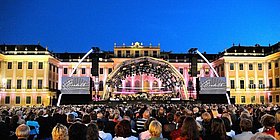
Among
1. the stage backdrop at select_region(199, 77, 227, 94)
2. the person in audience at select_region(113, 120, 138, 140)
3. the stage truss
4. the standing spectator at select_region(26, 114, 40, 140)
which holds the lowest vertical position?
the standing spectator at select_region(26, 114, 40, 140)

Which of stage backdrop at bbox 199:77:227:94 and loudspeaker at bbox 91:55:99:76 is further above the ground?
loudspeaker at bbox 91:55:99:76

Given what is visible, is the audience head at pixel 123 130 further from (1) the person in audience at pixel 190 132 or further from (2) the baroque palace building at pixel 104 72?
(2) the baroque palace building at pixel 104 72

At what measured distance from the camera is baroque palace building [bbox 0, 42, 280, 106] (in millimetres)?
65750

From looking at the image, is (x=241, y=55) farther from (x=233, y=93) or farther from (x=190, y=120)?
(x=190, y=120)

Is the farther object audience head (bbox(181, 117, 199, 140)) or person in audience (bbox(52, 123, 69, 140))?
audience head (bbox(181, 117, 199, 140))

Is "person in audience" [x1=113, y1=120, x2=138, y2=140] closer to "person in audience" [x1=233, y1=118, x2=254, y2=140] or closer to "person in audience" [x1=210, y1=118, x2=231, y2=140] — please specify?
"person in audience" [x1=210, y1=118, x2=231, y2=140]

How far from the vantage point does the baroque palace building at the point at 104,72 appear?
216ft

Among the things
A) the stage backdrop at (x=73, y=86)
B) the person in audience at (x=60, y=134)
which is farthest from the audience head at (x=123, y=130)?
the stage backdrop at (x=73, y=86)

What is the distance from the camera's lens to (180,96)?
138ft

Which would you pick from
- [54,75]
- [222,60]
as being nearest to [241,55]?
[222,60]

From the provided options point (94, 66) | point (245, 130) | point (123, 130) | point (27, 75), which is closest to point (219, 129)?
point (245, 130)

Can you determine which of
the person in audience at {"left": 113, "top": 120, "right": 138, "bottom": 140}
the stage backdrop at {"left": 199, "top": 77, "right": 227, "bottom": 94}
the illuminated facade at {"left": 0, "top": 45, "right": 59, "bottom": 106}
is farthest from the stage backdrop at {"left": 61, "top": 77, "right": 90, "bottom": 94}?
the illuminated facade at {"left": 0, "top": 45, "right": 59, "bottom": 106}

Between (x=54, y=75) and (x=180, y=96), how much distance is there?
39.6 m

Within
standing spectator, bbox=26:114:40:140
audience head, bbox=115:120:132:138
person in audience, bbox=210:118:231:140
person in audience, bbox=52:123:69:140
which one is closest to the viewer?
person in audience, bbox=52:123:69:140
